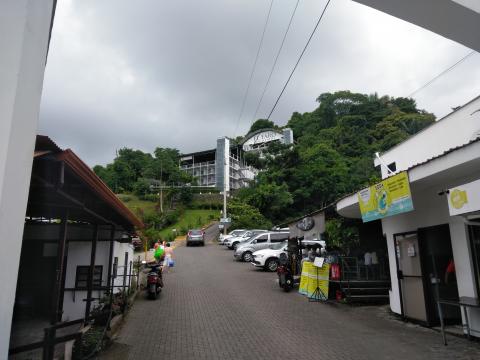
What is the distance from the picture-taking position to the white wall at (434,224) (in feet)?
24.4

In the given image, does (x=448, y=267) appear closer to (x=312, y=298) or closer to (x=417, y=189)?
(x=417, y=189)

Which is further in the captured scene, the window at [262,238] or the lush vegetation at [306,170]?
the lush vegetation at [306,170]

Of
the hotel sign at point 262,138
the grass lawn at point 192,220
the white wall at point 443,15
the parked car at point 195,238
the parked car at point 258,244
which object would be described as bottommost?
the parked car at point 258,244

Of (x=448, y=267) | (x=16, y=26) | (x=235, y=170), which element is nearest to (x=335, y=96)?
(x=235, y=170)

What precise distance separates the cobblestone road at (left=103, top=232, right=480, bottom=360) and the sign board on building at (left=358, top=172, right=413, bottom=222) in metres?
2.62

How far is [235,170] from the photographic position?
84375 mm

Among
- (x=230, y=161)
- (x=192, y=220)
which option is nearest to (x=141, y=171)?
(x=230, y=161)

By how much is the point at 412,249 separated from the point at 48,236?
10127 millimetres

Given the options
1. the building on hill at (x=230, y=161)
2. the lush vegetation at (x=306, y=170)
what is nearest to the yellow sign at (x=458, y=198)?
the lush vegetation at (x=306, y=170)

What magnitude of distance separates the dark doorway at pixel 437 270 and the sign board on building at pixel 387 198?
4.75 ft

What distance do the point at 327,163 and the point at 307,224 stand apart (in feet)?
118

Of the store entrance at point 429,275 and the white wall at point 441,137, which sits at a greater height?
the white wall at point 441,137

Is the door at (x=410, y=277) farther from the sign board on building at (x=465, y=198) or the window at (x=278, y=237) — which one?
the window at (x=278, y=237)

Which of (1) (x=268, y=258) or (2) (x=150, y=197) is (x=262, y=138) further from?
(1) (x=268, y=258)
